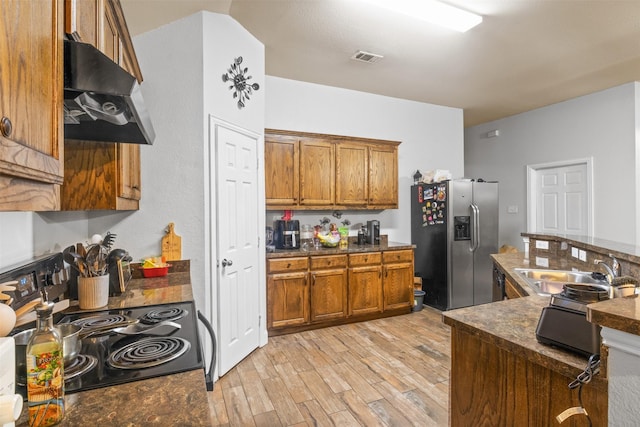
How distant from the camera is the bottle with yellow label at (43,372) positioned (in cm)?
73

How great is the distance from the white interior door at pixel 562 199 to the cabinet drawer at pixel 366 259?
10.1ft

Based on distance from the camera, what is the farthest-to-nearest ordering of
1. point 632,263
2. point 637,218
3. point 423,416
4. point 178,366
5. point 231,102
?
point 637,218 < point 231,102 < point 423,416 < point 632,263 < point 178,366

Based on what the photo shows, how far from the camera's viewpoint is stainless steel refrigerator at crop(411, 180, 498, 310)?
4168mm

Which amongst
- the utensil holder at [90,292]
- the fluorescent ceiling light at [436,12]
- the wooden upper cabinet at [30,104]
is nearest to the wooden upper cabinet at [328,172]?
the fluorescent ceiling light at [436,12]

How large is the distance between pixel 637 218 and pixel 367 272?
344 centimetres

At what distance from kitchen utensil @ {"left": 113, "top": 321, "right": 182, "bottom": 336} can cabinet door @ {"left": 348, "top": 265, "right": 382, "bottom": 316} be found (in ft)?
8.27

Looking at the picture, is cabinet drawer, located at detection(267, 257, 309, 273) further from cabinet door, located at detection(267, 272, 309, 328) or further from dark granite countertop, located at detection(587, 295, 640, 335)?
dark granite countertop, located at detection(587, 295, 640, 335)

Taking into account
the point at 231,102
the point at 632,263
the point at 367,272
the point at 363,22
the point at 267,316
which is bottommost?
the point at 267,316

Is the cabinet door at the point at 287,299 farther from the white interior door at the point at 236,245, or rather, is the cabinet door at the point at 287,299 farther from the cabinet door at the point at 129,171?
the cabinet door at the point at 129,171

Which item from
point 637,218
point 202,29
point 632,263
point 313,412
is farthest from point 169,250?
point 637,218

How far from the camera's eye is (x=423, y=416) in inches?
82.0

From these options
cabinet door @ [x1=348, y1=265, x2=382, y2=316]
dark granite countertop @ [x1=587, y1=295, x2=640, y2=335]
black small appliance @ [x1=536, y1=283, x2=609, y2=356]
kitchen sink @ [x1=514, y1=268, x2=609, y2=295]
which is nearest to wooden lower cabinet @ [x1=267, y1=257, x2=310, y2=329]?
cabinet door @ [x1=348, y1=265, x2=382, y2=316]

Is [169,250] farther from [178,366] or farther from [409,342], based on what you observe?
[409,342]

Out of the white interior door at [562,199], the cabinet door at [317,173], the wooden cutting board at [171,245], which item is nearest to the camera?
the wooden cutting board at [171,245]
